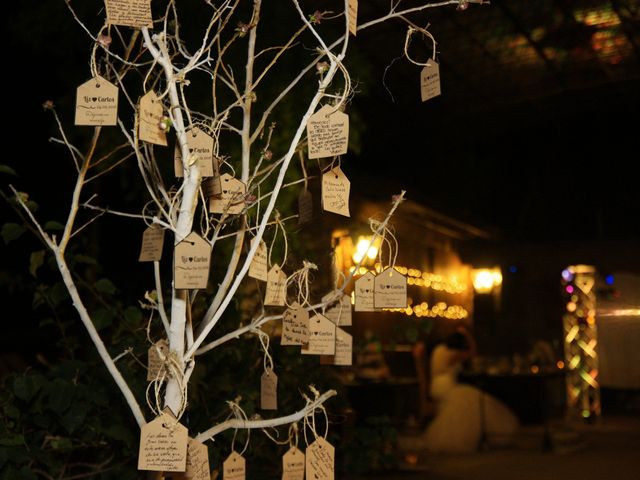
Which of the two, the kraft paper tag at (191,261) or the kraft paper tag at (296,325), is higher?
the kraft paper tag at (191,261)

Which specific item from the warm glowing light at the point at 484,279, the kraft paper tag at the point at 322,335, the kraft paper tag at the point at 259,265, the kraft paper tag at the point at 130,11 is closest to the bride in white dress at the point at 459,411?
the warm glowing light at the point at 484,279

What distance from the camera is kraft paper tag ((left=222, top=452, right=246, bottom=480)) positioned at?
6.36 ft

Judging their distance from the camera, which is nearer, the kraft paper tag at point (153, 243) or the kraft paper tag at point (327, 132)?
the kraft paper tag at point (327, 132)

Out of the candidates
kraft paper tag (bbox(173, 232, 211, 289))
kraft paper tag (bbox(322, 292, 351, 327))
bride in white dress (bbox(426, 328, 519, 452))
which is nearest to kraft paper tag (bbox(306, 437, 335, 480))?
kraft paper tag (bbox(322, 292, 351, 327))

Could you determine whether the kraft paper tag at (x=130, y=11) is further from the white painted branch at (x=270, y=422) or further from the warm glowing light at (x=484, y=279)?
the warm glowing light at (x=484, y=279)

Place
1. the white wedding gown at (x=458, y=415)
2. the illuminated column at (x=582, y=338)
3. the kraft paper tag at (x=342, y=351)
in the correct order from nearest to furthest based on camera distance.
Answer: the kraft paper tag at (x=342, y=351) → the illuminated column at (x=582, y=338) → the white wedding gown at (x=458, y=415)

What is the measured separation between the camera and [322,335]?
2.03m

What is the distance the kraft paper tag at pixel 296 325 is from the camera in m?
1.95

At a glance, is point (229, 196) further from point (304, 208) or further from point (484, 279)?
point (484, 279)

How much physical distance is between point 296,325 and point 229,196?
0.33 m

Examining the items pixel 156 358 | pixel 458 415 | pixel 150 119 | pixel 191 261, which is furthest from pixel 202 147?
pixel 458 415

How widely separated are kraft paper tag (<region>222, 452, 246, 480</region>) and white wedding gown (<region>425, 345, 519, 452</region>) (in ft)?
13.8

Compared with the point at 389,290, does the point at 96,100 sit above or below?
above

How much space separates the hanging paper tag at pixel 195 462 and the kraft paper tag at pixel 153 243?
452 millimetres
